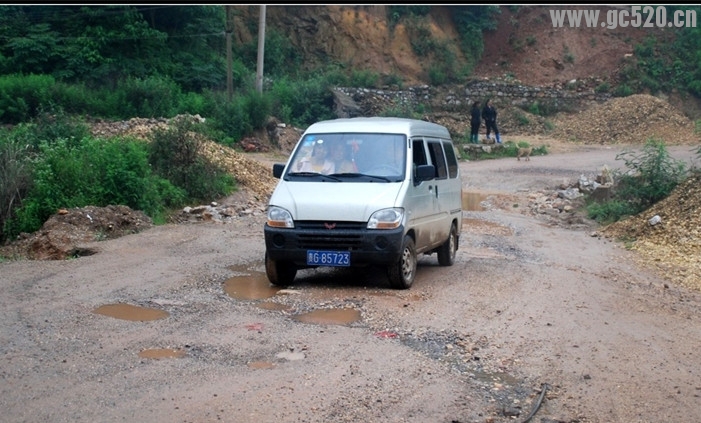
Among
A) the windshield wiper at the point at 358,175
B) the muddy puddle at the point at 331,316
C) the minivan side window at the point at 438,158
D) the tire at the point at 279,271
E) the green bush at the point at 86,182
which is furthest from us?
the green bush at the point at 86,182

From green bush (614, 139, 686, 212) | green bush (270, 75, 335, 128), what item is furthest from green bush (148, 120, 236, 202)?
green bush (270, 75, 335, 128)

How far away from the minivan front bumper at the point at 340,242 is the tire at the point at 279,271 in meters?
0.23

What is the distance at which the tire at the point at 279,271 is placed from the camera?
9.73 meters

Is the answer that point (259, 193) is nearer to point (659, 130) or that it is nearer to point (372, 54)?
point (659, 130)

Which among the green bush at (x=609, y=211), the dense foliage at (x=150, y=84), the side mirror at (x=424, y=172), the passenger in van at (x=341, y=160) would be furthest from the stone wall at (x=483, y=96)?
the side mirror at (x=424, y=172)

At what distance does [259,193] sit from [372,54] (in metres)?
29.4

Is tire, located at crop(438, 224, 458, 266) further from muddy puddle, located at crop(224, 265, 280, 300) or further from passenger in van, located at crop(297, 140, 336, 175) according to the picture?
muddy puddle, located at crop(224, 265, 280, 300)

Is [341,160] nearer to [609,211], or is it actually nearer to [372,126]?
[372,126]

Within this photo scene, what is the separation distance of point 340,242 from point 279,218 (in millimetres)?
787

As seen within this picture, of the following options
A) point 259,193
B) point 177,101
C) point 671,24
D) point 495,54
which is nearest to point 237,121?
point 177,101

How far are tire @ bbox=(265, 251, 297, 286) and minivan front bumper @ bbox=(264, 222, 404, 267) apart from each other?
226 millimetres

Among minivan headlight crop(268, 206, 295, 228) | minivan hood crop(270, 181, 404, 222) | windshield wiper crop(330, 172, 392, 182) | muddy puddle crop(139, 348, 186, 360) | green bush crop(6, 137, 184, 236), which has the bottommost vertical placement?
green bush crop(6, 137, 184, 236)

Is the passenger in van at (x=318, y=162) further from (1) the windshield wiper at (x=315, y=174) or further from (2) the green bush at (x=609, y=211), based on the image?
(2) the green bush at (x=609, y=211)

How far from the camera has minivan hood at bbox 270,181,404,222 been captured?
9.34 metres
